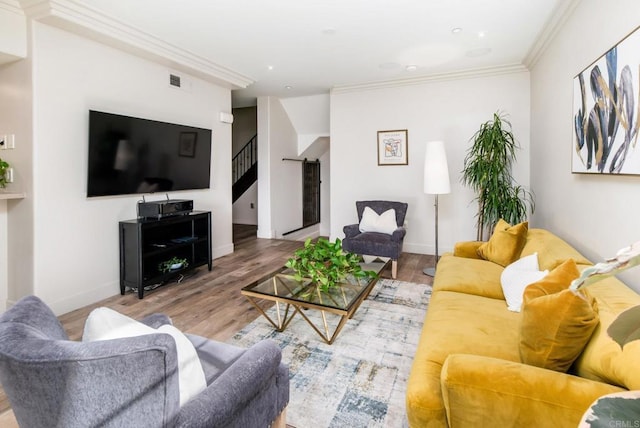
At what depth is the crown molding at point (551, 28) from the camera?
2.91 meters

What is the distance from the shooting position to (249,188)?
849 cm

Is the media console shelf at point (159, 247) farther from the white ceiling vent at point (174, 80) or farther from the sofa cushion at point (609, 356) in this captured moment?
the sofa cushion at point (609, 356)

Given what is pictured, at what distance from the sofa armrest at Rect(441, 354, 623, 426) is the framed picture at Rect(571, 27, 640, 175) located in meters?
1.42

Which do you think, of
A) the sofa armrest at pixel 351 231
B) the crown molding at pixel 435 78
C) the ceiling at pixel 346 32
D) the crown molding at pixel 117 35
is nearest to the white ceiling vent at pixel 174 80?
the crown molding at pixel 117 35

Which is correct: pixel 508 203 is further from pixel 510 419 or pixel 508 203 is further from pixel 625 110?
pixel 510 419

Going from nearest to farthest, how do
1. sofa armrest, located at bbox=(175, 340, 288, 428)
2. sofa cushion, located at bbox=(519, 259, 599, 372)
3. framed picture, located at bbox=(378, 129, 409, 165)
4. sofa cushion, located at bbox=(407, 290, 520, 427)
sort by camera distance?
sofa armrest, located at bbox=(175, 340, 288, 428), sofa cushion, located at bbox=(519, 259, 599, 372), sofa cushion, located at bbox=(407, 290, 520, 427), framed picture, located at bbox=(378, 129, 409, 165)

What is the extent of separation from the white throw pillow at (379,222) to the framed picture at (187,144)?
2.43 m

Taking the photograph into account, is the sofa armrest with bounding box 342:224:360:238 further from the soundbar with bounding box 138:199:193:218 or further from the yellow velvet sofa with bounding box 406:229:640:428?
the yellow velvet sofa with bounding box 406:229:640:428

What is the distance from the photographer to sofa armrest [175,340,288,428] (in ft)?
3.39

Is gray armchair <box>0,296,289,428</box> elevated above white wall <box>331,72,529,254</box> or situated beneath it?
situated beneath

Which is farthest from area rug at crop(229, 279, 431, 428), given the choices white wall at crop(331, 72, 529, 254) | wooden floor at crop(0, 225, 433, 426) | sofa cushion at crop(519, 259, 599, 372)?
white wall at crop(331, 72, 529, 254)

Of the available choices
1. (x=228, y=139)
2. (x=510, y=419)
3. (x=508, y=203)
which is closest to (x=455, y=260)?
(x=508, y=203)

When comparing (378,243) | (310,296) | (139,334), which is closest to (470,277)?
(310,296)

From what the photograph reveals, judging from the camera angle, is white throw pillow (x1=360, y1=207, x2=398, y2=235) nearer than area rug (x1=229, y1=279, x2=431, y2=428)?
No
